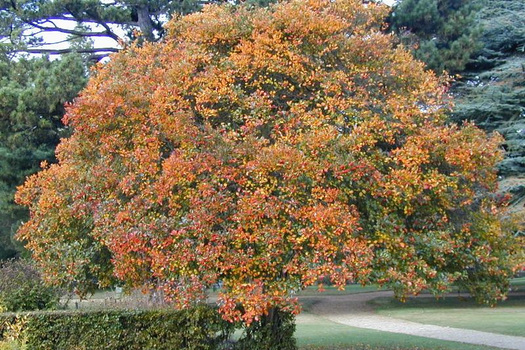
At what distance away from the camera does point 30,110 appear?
62.1 ft

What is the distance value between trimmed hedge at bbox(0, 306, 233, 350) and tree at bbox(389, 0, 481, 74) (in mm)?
14331

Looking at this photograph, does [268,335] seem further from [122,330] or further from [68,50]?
[68,50]

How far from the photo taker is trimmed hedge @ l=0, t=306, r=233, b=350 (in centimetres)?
1062

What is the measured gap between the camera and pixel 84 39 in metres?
23.5

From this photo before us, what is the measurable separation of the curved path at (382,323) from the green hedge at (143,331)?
7.60 m

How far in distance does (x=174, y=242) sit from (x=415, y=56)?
606 inches

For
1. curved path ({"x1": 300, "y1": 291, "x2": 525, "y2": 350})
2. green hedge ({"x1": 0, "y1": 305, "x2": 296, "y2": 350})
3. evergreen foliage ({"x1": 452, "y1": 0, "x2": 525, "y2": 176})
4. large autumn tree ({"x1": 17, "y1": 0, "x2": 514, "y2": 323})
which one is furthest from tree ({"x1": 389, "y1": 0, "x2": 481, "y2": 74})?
green hedge ({"x1": 0, "y1": 305, "x2": 296, "y2": 350})

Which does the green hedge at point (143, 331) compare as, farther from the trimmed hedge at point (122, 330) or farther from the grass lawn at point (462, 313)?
the grass lawn at point (462, 313)

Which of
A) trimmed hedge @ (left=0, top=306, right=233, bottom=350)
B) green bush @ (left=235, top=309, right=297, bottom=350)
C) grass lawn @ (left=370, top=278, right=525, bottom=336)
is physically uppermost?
trimmed hedge @ (left=0, top=306, right=233, bottom=350)

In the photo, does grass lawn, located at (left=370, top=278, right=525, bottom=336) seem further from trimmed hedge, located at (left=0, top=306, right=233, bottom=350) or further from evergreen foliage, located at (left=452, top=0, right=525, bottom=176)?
trimmed hedge, located at (left=0, top=306, right=233, bottom=350)

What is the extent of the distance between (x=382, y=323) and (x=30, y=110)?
1550 cm

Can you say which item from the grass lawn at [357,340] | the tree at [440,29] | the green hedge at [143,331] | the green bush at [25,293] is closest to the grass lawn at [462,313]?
the grass lawn at [357,340]

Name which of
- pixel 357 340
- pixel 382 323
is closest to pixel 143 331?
pixel 357 340

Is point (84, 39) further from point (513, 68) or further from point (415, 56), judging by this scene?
point (513, 68)
